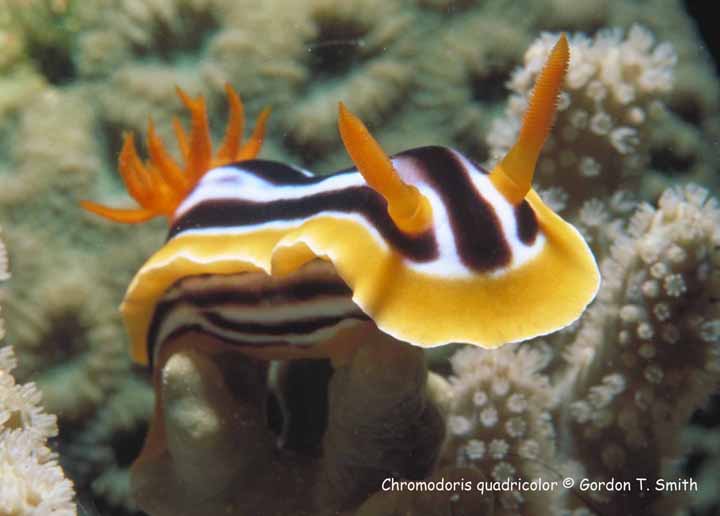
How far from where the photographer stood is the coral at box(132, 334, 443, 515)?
6.18ft

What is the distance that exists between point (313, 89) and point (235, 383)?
4.58 feet

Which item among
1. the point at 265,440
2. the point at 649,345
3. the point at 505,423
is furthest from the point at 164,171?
the point at 649,345

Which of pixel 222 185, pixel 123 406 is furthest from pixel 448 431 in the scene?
pixel 123 406

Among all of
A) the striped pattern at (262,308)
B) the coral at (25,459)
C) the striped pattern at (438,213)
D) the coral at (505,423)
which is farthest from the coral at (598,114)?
the coral at (25,459)

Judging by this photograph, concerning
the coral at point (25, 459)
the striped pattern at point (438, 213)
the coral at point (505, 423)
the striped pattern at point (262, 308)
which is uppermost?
the striped pattern at point (438, 213)

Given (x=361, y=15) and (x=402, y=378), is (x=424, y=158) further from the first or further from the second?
(x=361, y=15)

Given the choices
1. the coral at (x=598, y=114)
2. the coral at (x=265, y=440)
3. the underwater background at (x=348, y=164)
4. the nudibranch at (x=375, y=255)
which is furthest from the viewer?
the coral at (x=598, y=114)

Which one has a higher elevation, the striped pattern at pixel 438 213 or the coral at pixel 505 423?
the striped pattern at pixel 438 213

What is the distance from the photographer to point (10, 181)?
9.58ft

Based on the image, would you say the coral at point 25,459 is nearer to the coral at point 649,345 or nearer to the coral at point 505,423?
the coral at point 505,423

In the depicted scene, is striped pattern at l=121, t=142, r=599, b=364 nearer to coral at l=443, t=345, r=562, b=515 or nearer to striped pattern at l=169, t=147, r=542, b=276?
striped pattern at l=169, t=147, r=542, b=276

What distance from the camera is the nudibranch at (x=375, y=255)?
158 cm

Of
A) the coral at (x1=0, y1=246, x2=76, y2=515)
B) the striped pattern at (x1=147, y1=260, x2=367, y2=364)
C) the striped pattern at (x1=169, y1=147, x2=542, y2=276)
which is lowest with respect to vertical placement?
the striped pattern at (x1=147, y1=260, x2=367, y2=364)

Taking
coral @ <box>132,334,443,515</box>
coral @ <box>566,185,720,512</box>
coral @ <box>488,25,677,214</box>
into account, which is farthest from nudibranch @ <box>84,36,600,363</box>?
coral @ <box>488,25,677,214</box>
